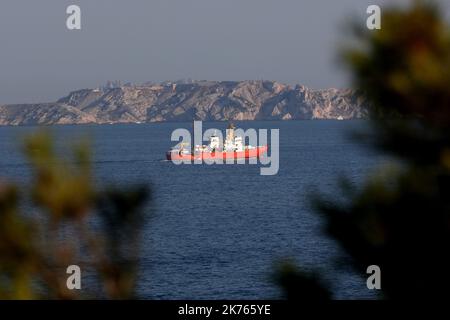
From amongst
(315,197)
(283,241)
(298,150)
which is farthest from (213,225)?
(298,150)

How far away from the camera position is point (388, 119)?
4.40m

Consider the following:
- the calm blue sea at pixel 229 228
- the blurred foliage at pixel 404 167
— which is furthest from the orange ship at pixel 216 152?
the blurred foliage at pixel 404 167

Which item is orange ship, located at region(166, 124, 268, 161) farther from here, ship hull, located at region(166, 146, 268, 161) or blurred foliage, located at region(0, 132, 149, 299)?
blurred foliage, located at region(0, 132, 149, 299)

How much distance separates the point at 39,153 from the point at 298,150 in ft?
368

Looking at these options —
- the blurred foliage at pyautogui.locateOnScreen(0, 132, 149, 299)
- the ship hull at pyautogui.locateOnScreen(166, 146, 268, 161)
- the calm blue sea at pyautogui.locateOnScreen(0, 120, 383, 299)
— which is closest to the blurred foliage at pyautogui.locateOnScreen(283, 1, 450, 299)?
the calm blue sea at pyautogui.locateOnScreen(0, 120, 383, 299)

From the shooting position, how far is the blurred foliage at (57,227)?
14.0ft

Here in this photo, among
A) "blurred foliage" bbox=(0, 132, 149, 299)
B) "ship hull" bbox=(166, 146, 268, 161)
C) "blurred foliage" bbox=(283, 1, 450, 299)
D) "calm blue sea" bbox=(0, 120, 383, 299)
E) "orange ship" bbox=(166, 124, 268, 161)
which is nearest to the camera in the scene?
"blurred foliage" bbox=(283, 1, 450, 299)

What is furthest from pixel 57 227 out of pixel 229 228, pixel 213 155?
pixel 213 155

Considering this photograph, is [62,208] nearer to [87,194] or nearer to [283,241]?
[87,194]

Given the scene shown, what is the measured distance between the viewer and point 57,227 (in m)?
4.26

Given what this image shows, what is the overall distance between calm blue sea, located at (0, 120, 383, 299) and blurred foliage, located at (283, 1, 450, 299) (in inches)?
4.7

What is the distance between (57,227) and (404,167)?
1729 millimetres

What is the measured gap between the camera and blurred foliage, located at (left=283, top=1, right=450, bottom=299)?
4086 millimetres

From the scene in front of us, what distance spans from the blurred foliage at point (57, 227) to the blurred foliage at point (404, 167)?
3.01 feet
